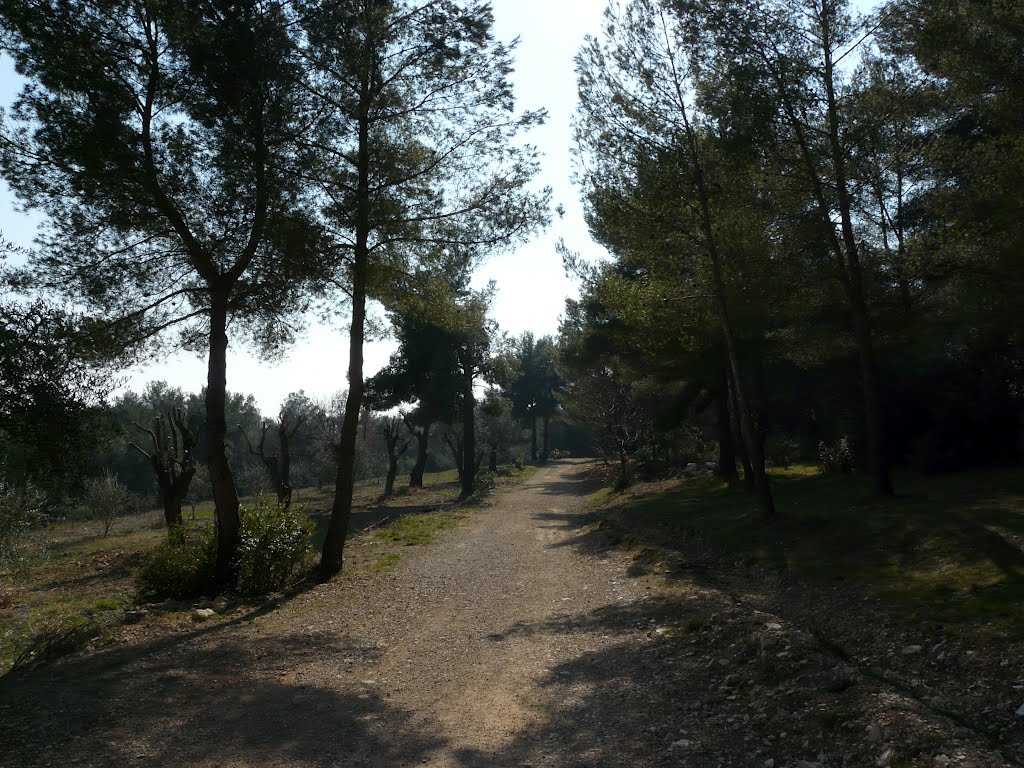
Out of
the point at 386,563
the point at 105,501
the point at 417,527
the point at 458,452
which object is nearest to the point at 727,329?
the point at 386,563

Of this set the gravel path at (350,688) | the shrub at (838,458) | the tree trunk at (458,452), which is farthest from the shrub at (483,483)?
the gravel path at (350,688)

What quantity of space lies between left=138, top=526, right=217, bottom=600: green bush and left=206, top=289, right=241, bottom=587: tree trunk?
0.79 ft

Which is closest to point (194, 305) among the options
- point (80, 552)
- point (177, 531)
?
point (177, 531)

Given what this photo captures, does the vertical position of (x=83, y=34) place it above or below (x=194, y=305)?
above

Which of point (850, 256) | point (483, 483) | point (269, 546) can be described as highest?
point (850, 256)

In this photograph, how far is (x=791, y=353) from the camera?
20.7m

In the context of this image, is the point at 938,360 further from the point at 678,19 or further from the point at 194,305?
the point at 194,305

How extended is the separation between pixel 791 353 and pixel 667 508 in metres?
5.55

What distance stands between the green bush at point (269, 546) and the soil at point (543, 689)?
1080 millimetres

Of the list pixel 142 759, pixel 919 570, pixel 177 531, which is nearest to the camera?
pixel 142 759

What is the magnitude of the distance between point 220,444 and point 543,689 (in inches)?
291

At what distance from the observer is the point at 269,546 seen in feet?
41.2

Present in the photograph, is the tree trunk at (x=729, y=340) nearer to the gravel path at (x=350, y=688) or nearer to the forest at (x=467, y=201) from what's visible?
the forest at (x=467, y=201)

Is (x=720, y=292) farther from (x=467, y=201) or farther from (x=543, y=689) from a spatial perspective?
(x=543, y=689)
